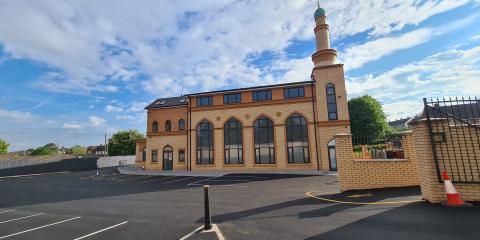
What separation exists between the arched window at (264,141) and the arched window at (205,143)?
591 centimetres

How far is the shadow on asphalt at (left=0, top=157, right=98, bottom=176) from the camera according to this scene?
33.4 metres

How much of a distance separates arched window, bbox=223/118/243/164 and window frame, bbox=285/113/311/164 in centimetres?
567

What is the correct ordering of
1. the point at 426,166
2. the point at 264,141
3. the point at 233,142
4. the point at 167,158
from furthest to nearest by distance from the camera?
the point at 167,158 < the point at 233,142 < the point at 264,141 < the point at 426,166

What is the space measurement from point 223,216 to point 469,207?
6.84 m

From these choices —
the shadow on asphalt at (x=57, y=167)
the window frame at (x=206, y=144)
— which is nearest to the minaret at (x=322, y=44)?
the window frame at (x=206, y=144)

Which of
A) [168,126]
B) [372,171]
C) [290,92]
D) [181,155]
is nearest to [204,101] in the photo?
[168,126]

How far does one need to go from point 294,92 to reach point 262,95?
3750mm

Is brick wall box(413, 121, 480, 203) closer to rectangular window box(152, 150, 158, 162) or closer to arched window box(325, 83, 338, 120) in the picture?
arched window box(325, 83, 338, 120)

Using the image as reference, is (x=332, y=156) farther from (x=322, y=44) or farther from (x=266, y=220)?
(x=266, y=220)

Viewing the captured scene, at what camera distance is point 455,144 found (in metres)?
6.83

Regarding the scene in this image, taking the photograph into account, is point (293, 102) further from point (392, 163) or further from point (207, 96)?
point (392, 163)

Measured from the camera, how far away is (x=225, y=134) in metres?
28.7

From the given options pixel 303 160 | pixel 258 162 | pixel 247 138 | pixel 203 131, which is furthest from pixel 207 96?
pixel 303 160

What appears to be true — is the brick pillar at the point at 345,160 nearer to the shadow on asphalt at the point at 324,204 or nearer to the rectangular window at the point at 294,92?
the shadow on asphalt at the point at 324,204
